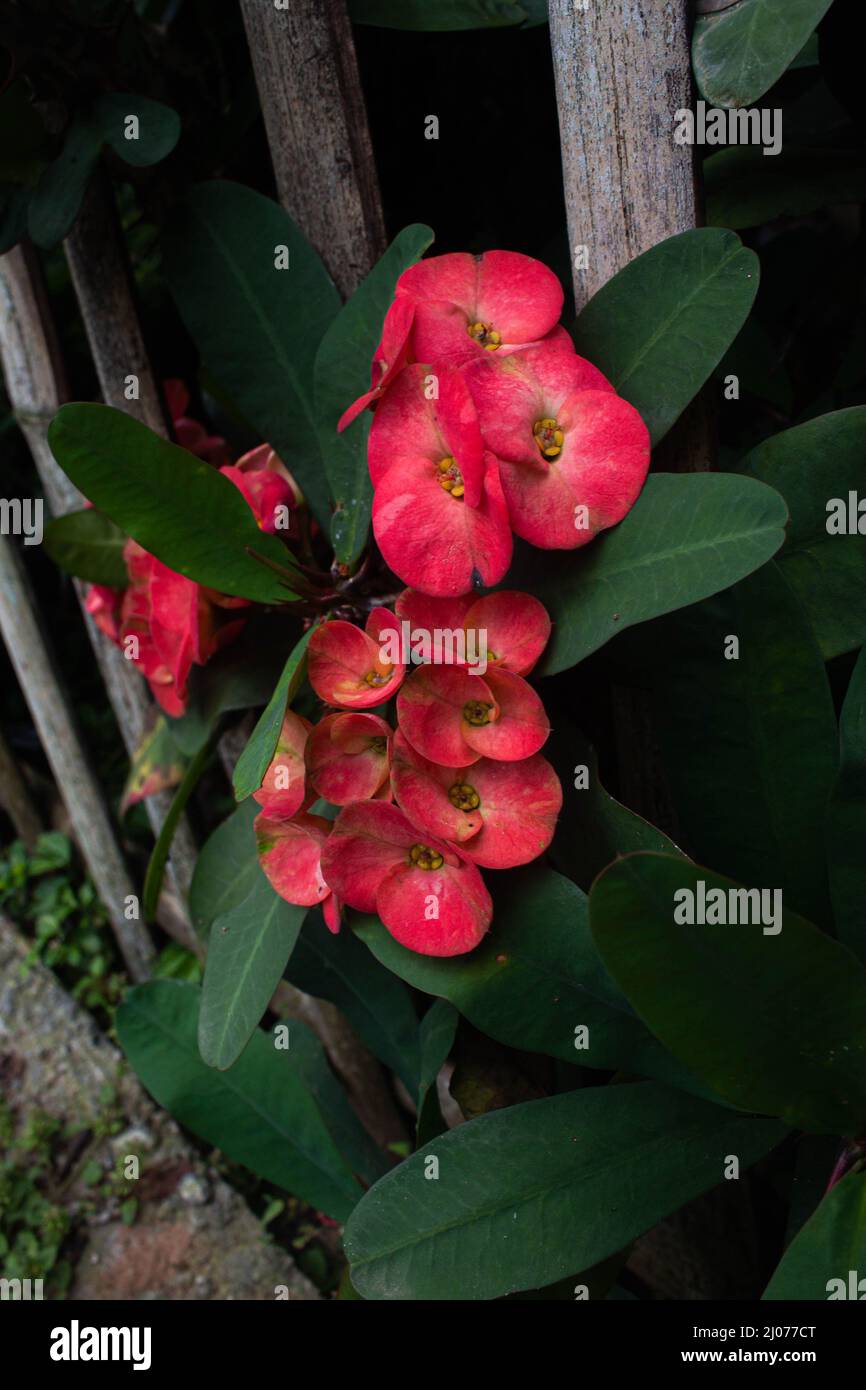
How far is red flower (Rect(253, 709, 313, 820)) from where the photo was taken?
2.96 ft

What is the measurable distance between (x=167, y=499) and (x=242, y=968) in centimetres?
40

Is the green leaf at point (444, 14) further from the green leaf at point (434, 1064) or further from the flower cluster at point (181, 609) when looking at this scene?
the green leaf at point (434, 1064)

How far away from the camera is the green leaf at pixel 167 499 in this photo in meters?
0.84

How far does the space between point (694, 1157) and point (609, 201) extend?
0.74 m

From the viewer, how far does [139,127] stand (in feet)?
3.28

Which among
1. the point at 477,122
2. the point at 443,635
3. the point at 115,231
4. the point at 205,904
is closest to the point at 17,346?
the point at 115,231

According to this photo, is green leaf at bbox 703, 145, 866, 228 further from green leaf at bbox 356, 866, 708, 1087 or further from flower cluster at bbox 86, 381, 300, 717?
green leaf at bbox 356, 866, 708, 1087

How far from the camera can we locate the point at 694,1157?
0.86 metres

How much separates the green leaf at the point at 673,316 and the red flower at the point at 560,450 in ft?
0.17

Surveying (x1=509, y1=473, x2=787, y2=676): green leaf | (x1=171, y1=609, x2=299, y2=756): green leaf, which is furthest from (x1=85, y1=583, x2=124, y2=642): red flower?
(x1=509, y1=473, x2=787, y2=676): green leaf

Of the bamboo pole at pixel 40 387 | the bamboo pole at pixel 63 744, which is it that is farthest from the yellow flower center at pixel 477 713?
the bamboo pole at pixel 63 744

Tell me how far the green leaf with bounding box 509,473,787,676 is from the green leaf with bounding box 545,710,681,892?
0.09 meters

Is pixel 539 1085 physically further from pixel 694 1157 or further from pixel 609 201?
pixel 609 201

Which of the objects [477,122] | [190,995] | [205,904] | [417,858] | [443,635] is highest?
[477,122]
